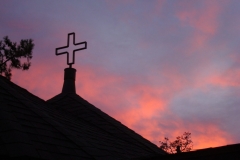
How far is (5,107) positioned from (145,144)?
6.49 metres

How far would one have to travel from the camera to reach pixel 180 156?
19.6ft

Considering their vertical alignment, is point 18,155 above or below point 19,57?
below

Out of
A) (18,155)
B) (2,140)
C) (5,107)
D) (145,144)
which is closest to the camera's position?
(18,155)

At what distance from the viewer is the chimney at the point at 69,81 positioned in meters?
14.5

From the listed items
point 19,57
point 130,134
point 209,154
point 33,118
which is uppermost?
point 19,57

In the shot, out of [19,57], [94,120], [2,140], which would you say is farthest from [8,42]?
[2,140]

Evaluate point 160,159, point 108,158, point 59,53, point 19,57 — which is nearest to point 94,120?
Answer: point 59,53

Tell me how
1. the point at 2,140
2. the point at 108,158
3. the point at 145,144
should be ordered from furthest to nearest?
the point at 145,144, the point at 108,158, the point at 2,140

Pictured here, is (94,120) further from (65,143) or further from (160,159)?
(160,159)

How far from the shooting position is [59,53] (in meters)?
14.3

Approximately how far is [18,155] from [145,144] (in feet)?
25.3

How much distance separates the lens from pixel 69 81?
48.0ft

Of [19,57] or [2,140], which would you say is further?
[19,57]

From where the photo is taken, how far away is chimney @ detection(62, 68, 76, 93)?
14492 millimetres
